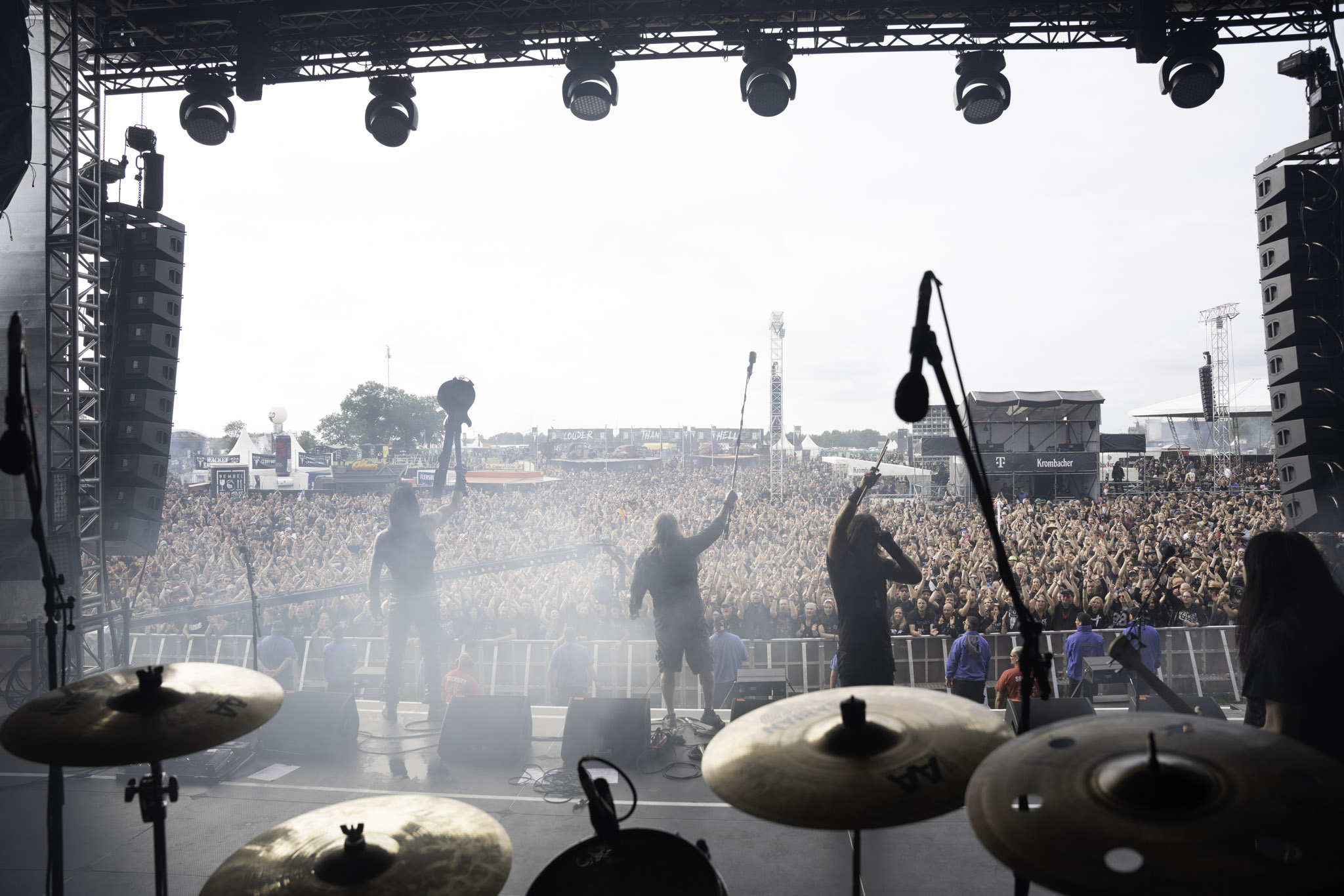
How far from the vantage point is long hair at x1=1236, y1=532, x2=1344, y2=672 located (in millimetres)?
2367

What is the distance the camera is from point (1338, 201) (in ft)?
16.5

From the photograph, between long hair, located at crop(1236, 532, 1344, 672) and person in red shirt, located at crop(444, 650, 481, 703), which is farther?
person in red shirt, located at crop(444, 650, 481, 703)

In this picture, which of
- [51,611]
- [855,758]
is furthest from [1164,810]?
[51,611]

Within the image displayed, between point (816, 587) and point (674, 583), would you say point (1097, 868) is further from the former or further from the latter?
point (816, 587)

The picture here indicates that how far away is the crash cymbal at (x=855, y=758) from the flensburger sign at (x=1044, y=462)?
79.4 feet

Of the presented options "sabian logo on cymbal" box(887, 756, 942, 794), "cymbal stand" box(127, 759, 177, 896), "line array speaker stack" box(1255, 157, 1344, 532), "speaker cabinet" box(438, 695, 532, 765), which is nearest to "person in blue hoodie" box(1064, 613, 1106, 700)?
"line array speaker stack" box(1255, 157, 1344, 532)

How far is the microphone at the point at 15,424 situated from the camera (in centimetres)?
206

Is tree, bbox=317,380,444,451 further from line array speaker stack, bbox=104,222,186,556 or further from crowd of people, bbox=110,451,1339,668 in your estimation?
line array speaker stack, bbox=104,222,186,556

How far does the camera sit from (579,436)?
48.2 meters

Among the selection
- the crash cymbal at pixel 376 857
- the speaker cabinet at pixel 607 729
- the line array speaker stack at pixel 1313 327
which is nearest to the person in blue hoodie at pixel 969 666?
the line array speaker stack at pixel 1313 327

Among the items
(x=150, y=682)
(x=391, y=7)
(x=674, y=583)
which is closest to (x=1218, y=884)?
(x=150, y=682)

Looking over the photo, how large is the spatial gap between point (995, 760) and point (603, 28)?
5838 mm

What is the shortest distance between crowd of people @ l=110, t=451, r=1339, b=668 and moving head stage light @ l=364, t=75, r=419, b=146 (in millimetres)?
3862

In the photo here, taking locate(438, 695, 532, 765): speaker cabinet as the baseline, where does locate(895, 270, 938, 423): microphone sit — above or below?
above
